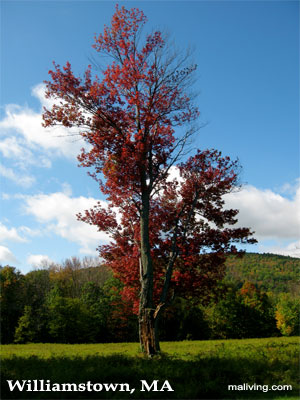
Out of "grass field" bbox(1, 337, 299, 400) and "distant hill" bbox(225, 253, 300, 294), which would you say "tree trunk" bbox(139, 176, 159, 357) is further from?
"distant hill" bbox(225, 253, 300, 294)

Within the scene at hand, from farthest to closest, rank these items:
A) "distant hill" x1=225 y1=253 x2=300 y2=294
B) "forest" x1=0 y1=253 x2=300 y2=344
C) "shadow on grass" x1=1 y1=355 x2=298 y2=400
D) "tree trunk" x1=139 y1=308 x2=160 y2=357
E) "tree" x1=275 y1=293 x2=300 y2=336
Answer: "distant hill" x1=225 y1=253 x2=300 y2=294
"tree" x1=275 y1=293 x2=300 y2=336
"forest" x1=0 y1=253 x2=300 y2=344
"tree trunk" x1=139 y1=308 x2=160 y2=357
"shadow on grass" x1=1 y1=355 x2=298 y2=400

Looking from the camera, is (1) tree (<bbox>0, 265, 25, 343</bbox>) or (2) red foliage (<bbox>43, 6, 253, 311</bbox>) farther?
(1) tree (<bbox>0, 265, 25, 343</bbox>)

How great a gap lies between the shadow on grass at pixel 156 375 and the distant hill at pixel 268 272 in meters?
60.2

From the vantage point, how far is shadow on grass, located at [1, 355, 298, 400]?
6.68 meters

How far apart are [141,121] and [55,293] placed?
29.4 m

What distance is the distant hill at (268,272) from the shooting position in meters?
69.1

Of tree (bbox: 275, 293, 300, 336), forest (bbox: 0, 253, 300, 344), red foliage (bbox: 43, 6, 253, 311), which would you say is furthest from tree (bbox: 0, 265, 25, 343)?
tree (bbox: 275, 293, 300, 336)

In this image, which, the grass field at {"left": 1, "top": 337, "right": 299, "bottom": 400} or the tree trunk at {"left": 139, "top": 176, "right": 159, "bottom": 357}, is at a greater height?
the tree trunk at {"left": 139, "top": 176, "right": 159, "bottom": 357}

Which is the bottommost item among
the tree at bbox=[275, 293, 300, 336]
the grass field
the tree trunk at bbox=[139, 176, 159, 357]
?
the tree at bbox=[275, 293, 300, 336]

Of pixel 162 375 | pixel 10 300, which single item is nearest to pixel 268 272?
pixel 10 300

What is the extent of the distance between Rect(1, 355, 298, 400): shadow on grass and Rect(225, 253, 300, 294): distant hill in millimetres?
60181

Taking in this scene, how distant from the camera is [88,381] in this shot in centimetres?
687

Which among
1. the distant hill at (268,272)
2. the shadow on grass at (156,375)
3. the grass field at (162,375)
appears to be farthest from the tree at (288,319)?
the shadow on grass at (156,375)

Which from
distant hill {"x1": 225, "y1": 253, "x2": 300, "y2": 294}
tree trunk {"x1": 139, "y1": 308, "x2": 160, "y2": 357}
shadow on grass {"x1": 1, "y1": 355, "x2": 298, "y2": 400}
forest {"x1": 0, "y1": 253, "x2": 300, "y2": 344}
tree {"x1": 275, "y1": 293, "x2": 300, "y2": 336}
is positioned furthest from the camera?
distant hill {"x1": 225, "y1": 253, "x2": 300, "y2": 294}
